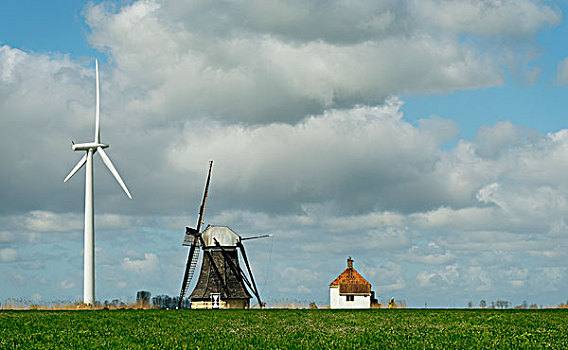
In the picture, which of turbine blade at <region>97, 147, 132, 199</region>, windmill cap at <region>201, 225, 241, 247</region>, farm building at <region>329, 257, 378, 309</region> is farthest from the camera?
farm building at <region>329, 257, 378, 309</region>

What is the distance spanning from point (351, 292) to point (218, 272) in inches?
645

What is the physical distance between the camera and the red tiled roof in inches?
3666

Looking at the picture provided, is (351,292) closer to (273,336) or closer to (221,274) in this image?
(221,274)

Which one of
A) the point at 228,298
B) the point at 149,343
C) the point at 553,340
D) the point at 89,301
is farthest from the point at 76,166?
the point at 553,340

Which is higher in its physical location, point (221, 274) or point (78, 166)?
point (78, 166)

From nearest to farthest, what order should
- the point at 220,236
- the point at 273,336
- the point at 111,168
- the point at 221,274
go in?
the point at 273,336
the point at 111,168
the point at 221,274
the point at 220,236

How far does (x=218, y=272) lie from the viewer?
294ft

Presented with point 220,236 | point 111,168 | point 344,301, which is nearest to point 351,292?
point 344,301

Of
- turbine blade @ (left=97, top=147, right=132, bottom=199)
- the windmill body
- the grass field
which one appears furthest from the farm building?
the grass field

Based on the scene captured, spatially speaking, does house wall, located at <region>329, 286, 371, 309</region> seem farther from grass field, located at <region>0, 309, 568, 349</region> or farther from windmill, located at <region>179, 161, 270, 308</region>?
grass field, located at <region>0, 309, 568, 349</region>

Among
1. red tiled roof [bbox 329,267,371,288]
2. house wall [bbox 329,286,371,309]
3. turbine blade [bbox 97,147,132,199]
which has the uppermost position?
turbine blade [bbox 97,147,132,199]

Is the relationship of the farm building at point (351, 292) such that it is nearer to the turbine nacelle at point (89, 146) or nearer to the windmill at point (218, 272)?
the windmill at point (218, 272)

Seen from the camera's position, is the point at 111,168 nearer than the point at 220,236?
Yes

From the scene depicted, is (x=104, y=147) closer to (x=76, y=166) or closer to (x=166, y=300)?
(x=76, y=166)
